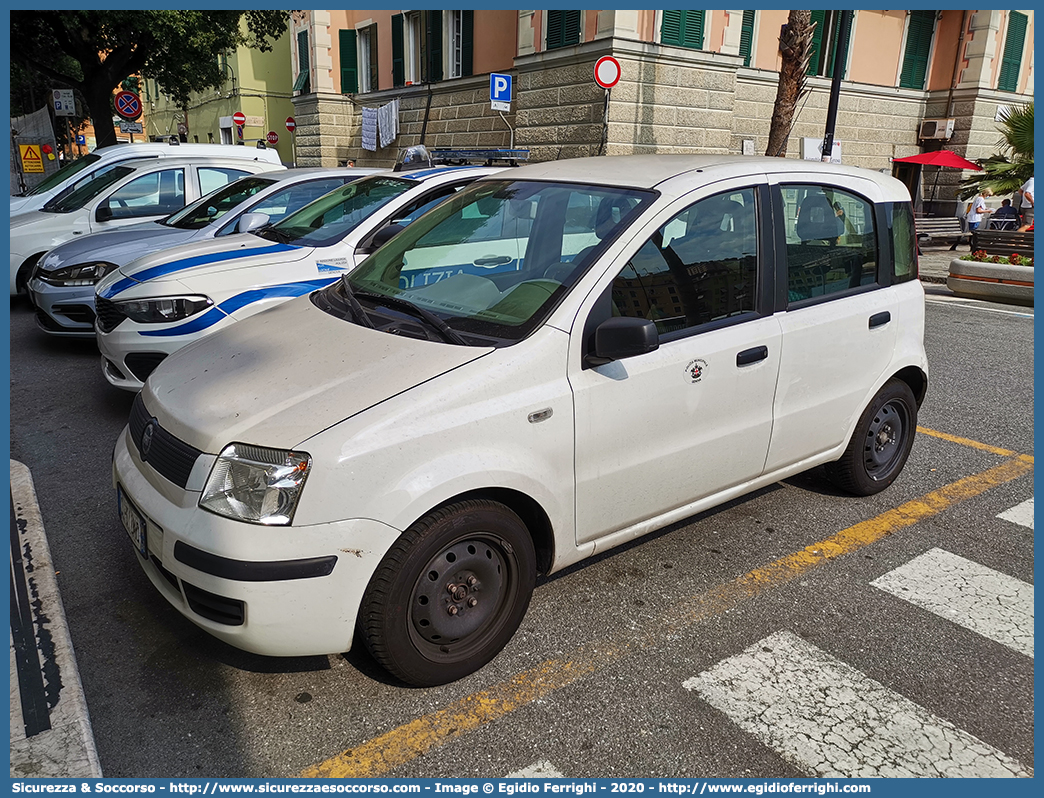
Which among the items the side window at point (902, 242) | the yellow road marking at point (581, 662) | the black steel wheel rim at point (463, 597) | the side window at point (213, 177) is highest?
the side window at point (213, 177)

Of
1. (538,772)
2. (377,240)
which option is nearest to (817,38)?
(377,240)

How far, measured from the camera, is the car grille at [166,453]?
2574 mm

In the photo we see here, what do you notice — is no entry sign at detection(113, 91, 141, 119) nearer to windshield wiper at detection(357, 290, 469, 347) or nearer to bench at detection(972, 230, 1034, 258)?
bench at detection(972, 230, 1034, 258)

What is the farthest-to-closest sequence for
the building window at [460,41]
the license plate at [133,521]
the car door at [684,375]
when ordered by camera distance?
1. the building window at [460,41]
2. the car door at [684,375]
3. the license plate at [133,521]

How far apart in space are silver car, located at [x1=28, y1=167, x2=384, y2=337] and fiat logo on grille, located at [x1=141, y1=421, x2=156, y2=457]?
3885mm

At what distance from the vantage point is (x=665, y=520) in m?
3.35

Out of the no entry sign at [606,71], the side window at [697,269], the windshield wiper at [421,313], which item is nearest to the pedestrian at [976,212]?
the no entry sign at [606,71]

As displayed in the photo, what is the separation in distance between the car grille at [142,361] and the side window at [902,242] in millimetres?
4324

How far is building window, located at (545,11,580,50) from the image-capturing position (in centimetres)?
1694

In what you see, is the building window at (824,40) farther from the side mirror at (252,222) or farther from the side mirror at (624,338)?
the side mirror at (624,338)

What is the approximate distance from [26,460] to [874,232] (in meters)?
4.93

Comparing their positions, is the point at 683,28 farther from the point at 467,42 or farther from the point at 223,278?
the point at 223,278

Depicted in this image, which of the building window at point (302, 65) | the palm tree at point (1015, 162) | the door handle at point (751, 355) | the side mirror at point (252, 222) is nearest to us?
the door handle at point (751, 355)
